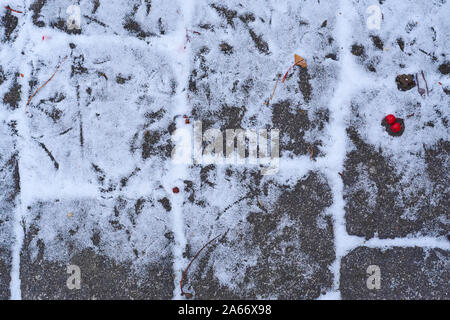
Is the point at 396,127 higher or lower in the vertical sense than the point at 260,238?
higher

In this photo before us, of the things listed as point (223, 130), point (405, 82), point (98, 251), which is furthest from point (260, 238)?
point (405, 82)

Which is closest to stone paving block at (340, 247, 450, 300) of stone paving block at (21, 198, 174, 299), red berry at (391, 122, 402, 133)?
red berry at (391, 122, 402, 133)

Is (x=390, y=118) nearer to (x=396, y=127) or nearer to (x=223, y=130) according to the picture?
(x=396, y=127)

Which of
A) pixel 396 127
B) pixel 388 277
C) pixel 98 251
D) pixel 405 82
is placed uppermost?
pixel 405 82

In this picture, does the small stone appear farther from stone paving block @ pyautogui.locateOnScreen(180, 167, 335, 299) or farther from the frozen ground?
stone paving block @ pyautogui.locateOnScreen(180, 167, 335, 299)

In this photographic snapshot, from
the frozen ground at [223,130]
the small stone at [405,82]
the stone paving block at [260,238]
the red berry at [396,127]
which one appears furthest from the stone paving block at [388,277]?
the small stone at [405,82]

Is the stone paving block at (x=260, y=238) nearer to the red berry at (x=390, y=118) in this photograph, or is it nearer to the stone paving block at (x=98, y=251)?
the stone paving block at (x=98, y=251)

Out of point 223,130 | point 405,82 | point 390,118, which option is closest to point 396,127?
point 390,118
